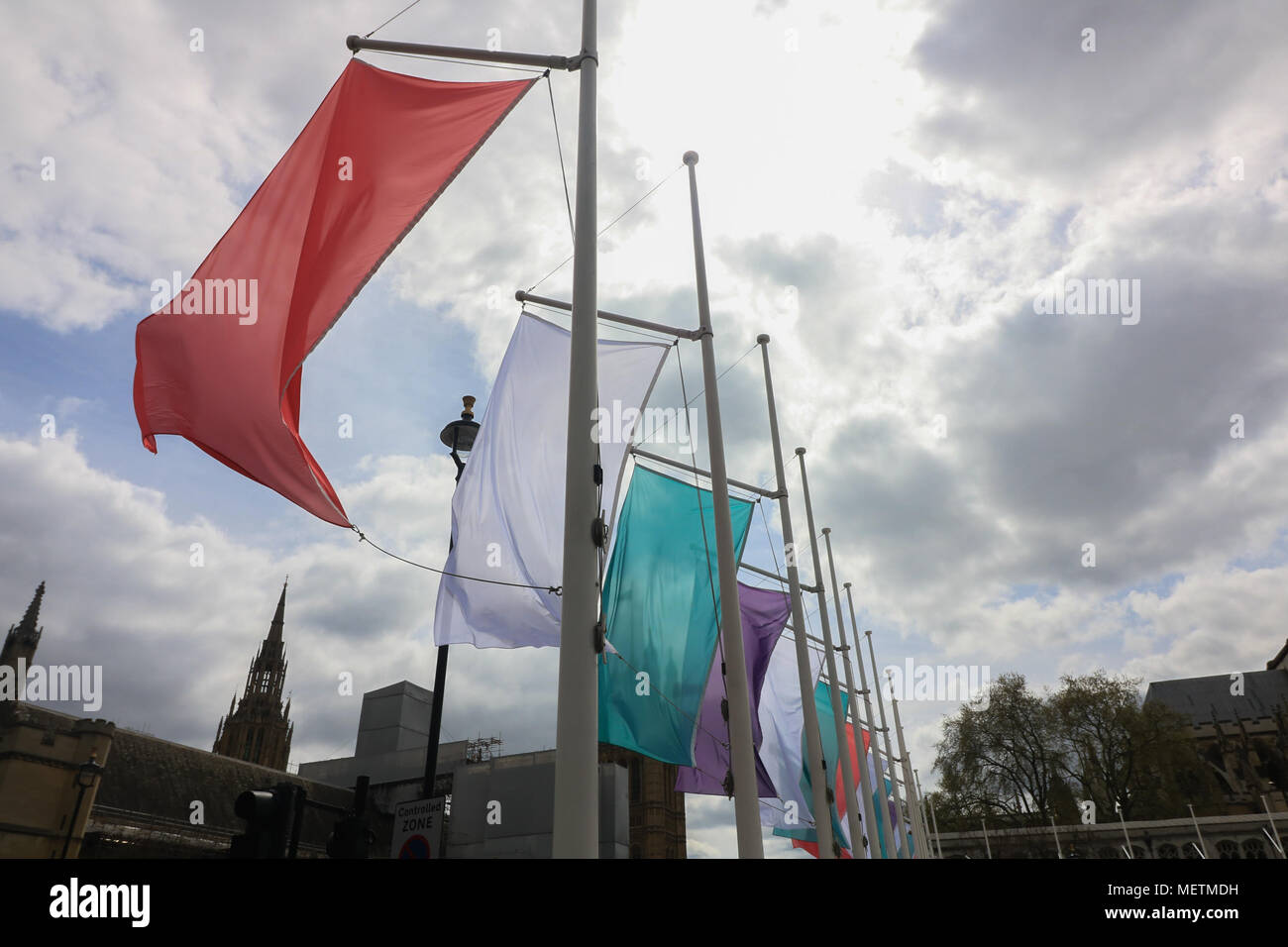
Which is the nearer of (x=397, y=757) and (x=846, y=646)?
(x=846, y=646)

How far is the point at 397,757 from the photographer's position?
134 feet

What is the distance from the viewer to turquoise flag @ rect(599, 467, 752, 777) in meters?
13.1

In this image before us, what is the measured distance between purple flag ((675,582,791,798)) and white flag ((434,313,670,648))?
4.63 m

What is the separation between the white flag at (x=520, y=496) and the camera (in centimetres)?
1039

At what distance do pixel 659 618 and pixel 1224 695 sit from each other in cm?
11192

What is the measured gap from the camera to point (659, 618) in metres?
13.8

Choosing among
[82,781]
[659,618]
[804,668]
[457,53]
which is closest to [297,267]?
[457,53]

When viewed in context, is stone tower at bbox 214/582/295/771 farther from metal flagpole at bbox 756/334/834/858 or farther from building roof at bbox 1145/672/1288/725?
building roof at bbox 1145/672/1288/725

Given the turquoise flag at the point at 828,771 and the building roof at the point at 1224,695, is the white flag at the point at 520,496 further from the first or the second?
the building roof at the point at 1224,695

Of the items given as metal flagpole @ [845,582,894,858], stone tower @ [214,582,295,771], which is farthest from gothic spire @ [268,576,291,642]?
metal flagpole @ [845,582,894,858]

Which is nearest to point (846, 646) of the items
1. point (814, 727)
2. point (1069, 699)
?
point (814, 727)

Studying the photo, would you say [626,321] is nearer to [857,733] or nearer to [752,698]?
[752,698]
